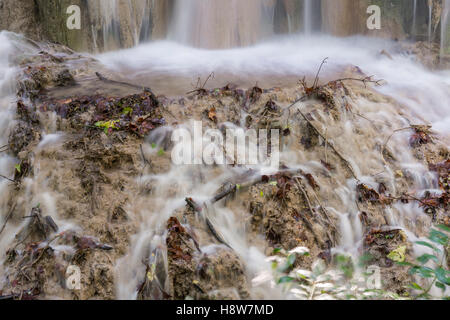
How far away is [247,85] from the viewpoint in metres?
5.10

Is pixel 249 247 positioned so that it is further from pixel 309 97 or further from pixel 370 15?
pixel 370 15

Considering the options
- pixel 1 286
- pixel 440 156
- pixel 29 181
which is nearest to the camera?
pixel 1 286

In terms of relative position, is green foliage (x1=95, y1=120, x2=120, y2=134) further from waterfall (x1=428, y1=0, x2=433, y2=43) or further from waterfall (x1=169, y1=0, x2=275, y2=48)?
waterfall (x1=428, y1=0, x2=433, y2=43)

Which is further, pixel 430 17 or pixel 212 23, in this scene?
pixel 212 23

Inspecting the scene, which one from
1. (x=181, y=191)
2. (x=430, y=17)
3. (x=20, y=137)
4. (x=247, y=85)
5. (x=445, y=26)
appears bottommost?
(x=181, y=191)

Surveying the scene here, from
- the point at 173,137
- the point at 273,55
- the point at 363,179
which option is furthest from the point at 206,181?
the point at 273,55

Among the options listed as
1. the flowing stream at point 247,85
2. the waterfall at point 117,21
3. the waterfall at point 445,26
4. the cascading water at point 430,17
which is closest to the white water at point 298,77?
the flowing stream at point 247,85

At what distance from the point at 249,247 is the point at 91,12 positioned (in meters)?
5.42

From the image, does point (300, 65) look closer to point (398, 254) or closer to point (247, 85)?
point (247, 85)

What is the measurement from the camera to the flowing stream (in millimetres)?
3432

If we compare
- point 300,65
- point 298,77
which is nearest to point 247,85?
point 298,77

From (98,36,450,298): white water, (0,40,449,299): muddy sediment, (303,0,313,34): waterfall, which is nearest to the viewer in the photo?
(0,40,449,299): muddy sediment

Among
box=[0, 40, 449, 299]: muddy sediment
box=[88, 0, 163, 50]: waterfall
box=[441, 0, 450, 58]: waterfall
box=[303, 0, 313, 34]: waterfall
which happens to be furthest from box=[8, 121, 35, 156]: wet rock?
box=[441, 0, 450, 58]: waterfall

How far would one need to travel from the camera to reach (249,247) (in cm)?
334
